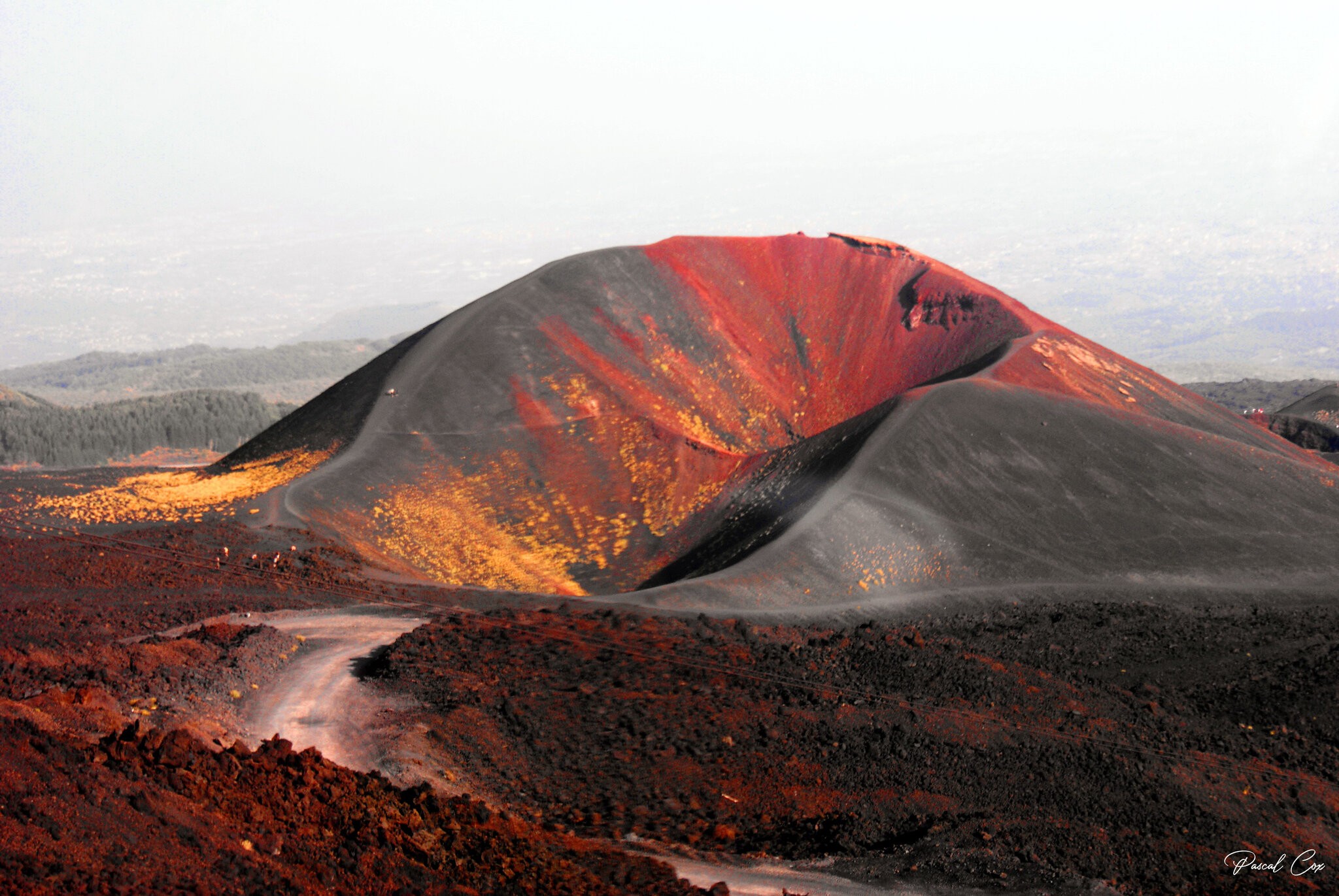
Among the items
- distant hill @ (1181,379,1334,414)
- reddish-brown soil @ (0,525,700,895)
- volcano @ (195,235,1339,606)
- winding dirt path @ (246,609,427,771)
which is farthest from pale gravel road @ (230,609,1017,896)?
distant hill @ (1181,379,1334,414)

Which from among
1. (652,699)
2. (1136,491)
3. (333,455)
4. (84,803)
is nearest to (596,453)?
(333,455)

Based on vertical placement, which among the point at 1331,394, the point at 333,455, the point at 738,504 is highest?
the point at 333,455

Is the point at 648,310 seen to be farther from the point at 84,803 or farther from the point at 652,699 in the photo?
the point at 84,803
